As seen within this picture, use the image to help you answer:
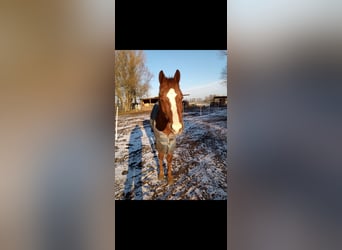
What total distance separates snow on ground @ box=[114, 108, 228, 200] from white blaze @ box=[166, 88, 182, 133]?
0.17 feet

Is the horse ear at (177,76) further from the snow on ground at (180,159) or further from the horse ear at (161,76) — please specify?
the snow on ground at (180,159)

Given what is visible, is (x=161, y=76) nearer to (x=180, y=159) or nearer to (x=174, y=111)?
(x=174, y=111)

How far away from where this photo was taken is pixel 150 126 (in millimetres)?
1975

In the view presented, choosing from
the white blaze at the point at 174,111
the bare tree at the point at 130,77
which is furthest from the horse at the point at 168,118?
the bare tree at the point at 130,77

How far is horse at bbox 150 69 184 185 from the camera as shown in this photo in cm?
189

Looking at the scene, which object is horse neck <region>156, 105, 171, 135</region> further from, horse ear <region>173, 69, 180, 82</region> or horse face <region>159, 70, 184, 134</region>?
horse ear <region>173, 69, 180, 82</region>

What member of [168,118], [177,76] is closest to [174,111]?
[168,118]

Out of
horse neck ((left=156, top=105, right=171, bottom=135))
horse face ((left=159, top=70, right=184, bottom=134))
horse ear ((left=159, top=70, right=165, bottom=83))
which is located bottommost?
horse neck ((left=156, top=105, right=171, bottom=135))

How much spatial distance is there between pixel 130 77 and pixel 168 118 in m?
0.39

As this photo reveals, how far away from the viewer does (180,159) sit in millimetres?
1947

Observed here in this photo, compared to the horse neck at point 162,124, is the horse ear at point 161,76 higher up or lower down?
higher up

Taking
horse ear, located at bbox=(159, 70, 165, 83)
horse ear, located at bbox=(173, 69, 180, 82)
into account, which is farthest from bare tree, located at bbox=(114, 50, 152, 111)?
horse ear, located at bbox=(173, 69, 180, 82)

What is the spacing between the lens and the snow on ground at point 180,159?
1.75 meters
